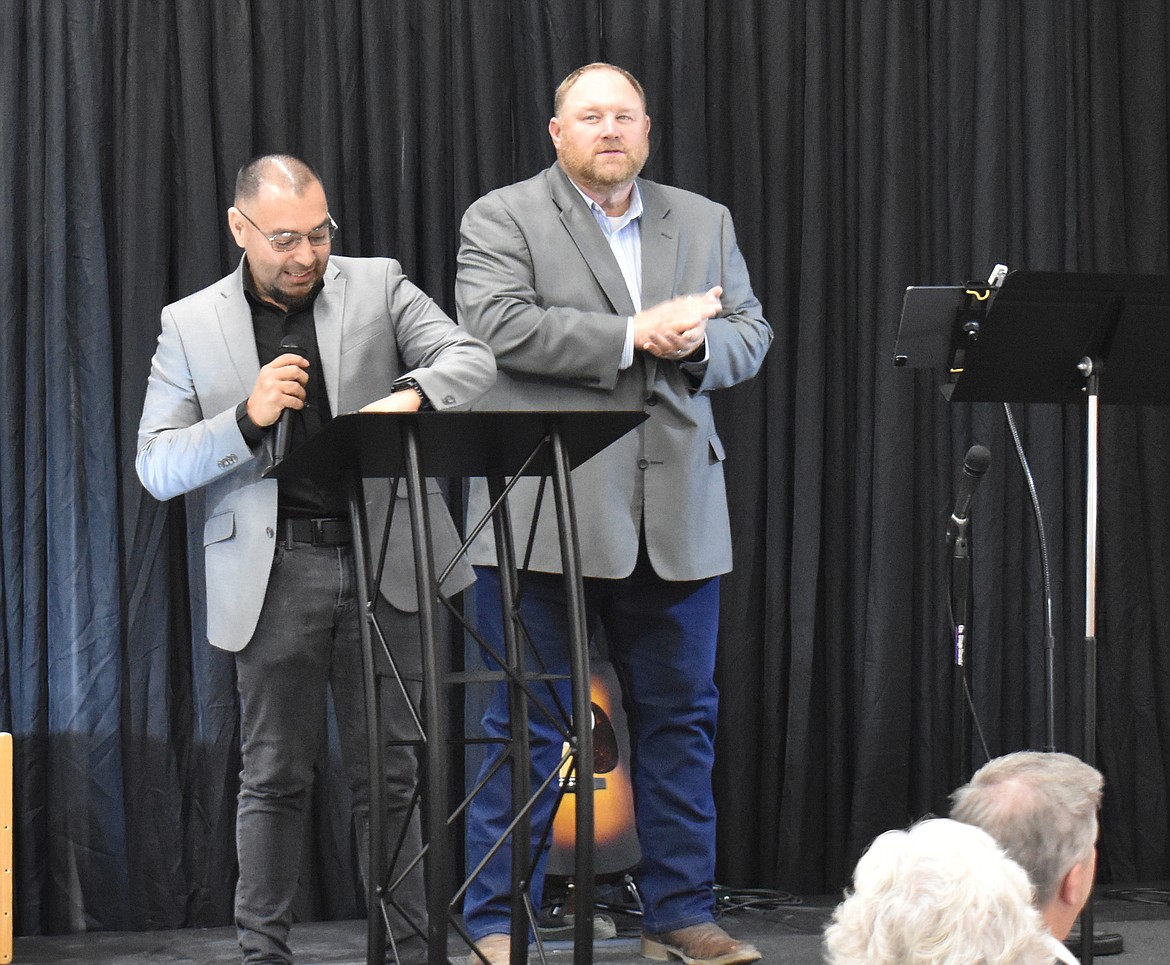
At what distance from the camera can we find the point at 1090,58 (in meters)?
4.36

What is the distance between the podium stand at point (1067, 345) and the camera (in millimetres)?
2943

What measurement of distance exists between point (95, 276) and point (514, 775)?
190 cm

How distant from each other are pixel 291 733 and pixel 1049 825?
1767mm

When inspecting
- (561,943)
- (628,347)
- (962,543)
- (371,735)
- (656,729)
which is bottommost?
(561,943)

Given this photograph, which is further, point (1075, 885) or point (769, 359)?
point (769, 359)

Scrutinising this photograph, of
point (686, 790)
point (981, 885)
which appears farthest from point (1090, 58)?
point (981, 885)

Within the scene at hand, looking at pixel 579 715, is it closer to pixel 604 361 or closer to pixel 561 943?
pixel 604 361

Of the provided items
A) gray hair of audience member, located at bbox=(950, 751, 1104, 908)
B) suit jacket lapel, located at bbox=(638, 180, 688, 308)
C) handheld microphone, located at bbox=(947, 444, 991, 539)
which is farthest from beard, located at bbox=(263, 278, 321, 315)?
gray hair of audience member, located at bbox=(950, 751, 1104, 908)

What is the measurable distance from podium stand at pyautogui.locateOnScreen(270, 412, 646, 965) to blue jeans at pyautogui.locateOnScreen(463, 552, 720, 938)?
529 millimetres

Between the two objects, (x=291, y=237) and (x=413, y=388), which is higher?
(x=291, y=237)

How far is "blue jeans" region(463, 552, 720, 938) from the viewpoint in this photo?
10.8 feet

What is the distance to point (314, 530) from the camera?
2.99 meters

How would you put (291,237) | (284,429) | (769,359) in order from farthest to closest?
(769,359) → (291,237) → (284,429)

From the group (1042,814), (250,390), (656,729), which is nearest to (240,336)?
(250,390)
